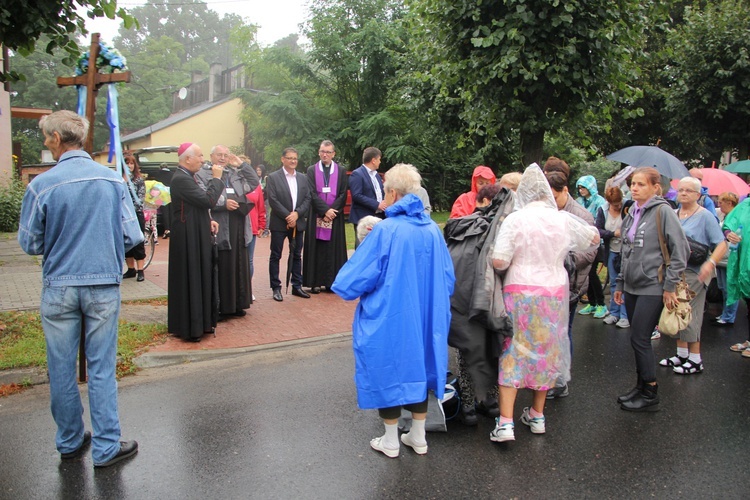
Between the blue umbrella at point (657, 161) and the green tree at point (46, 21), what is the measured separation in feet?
19.9

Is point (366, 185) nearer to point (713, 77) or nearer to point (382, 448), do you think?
point (382, 448)

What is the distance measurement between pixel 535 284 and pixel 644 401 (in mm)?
1641

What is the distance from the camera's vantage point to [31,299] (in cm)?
774

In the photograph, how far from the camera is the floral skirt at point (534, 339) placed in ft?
13.1

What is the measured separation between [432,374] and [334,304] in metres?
4.34

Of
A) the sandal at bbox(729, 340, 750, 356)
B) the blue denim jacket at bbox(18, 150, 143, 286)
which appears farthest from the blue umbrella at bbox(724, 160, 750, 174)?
the blue denim jacket at bbox(18, 150, 143, 286)

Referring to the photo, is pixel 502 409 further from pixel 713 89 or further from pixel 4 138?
pixel 4 138

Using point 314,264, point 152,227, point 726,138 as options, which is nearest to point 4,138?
point 152,227

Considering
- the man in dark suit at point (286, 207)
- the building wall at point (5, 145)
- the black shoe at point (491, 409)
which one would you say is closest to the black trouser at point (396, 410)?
the black shoe at point (491, 409)

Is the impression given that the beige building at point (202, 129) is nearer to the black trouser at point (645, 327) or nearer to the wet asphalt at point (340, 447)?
the wet asphalt at point (340, 447)

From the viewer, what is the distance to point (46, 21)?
536 centimetres

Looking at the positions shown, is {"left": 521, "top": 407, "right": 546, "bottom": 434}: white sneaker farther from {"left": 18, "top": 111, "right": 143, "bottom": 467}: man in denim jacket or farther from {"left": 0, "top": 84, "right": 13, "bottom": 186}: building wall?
{"left": 0, "top": 84, "right": 13, "bottom": 186}: building wall

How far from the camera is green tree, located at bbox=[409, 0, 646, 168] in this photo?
838 centimetres

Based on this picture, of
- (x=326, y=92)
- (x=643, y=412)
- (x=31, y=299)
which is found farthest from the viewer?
(x=326, y=92)
